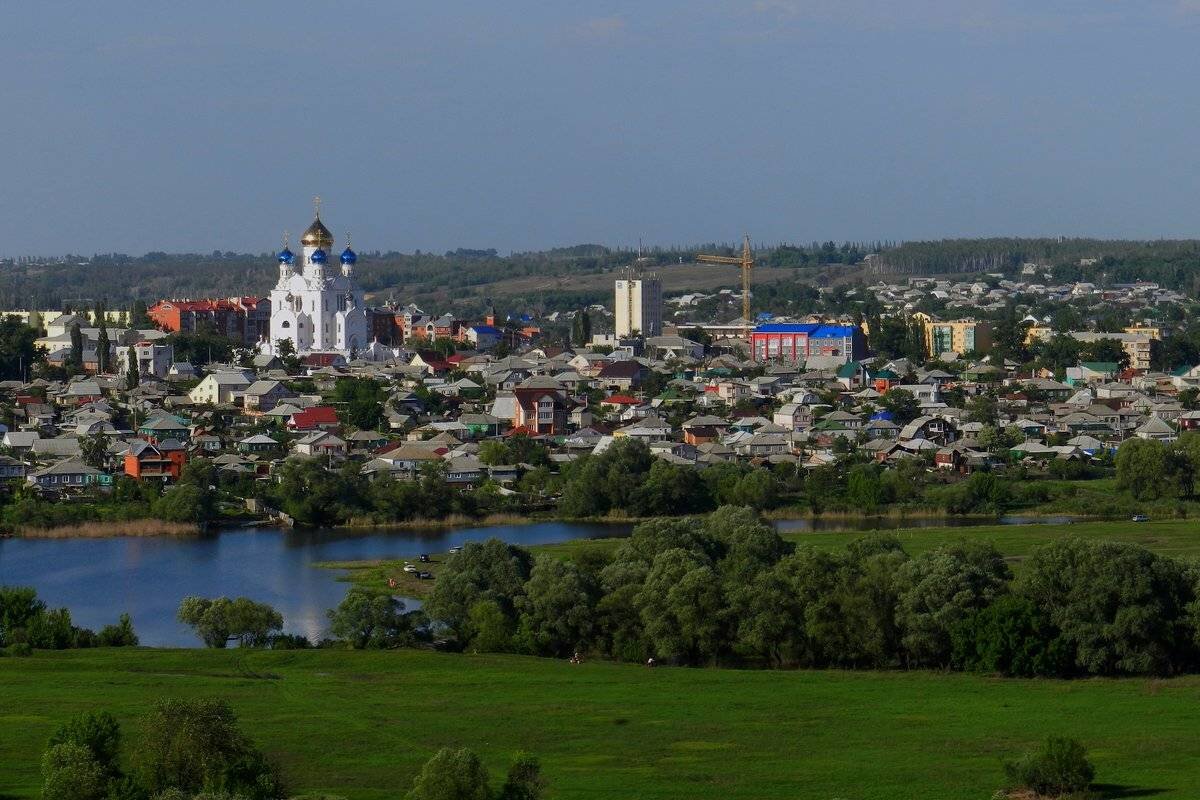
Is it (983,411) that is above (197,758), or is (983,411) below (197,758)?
below

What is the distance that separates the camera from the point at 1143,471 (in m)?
25.5

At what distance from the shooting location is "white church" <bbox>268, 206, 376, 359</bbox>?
4194cm

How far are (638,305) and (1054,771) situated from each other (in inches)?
1662

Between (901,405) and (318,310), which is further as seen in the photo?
(318,310)

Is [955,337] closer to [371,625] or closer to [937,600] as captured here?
[371,625]

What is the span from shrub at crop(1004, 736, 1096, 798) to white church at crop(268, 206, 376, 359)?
101 ft

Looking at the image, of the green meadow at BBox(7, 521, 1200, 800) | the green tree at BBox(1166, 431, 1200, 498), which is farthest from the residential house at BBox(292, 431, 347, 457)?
the green meadow at BBox(7, 521, 1200, 800)

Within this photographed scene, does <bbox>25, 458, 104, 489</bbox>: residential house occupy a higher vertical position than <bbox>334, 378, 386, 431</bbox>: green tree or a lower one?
lower

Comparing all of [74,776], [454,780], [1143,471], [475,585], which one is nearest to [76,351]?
[1143,471]

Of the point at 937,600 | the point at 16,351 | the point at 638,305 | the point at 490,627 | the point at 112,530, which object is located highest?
the point at 638,305

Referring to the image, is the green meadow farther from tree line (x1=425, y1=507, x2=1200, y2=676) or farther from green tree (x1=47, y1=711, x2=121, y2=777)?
green tree (x1=47, y1=711, x2=121, y2=777)

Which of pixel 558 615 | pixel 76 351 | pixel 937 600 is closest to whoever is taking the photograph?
pixel 937 600

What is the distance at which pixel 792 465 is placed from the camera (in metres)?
27.6

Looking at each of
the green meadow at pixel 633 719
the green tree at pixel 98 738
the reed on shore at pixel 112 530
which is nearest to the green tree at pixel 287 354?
the reed on shore at pixel 112 530
